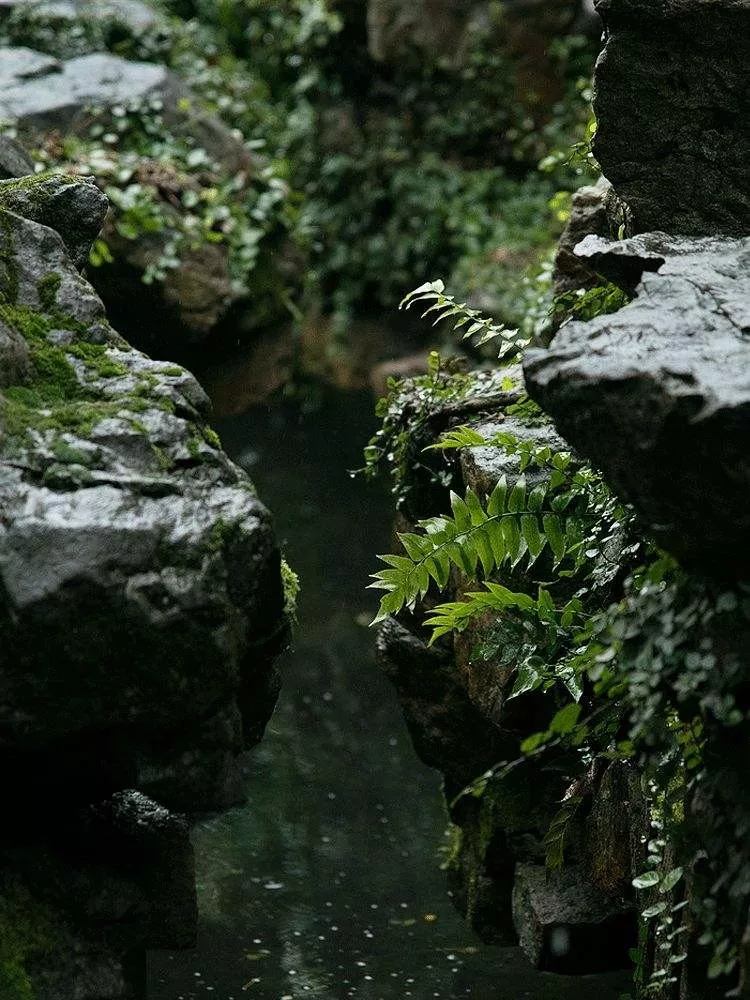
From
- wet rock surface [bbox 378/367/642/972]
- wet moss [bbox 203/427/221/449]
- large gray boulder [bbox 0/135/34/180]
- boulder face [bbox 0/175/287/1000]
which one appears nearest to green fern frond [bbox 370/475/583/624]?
wet rock surface [bbox 378/367/642/972]

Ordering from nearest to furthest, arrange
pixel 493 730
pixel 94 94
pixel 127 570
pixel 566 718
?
1. pixel 566 718
2. pixel 127 570
3. pixel 493 730
4. pixel 94 94

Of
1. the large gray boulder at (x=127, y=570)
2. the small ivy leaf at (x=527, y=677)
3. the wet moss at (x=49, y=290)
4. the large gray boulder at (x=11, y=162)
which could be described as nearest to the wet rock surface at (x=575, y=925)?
the small ivy leaf at (x=527, y=677)

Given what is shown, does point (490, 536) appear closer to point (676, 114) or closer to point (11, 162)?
point (676, 114)

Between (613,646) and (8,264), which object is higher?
(8,264)

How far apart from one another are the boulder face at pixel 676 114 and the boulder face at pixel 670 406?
34.1 inches

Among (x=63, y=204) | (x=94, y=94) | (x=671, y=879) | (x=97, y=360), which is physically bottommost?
(x=671, y=879)

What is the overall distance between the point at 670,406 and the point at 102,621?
138cm

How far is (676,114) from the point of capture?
3.76 m

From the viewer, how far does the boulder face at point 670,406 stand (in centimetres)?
247

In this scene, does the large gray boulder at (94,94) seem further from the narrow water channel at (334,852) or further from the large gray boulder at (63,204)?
the large gray boulder at (63,204)

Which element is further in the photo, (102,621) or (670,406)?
(102,621)

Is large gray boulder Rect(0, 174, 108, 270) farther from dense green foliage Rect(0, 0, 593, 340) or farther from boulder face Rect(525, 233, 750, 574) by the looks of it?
dense green foliage Rect(0, 0, 593, 340)

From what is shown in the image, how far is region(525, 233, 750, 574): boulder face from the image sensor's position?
8.09ft

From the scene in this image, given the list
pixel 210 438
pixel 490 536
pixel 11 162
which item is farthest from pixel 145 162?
pixel 490 536
